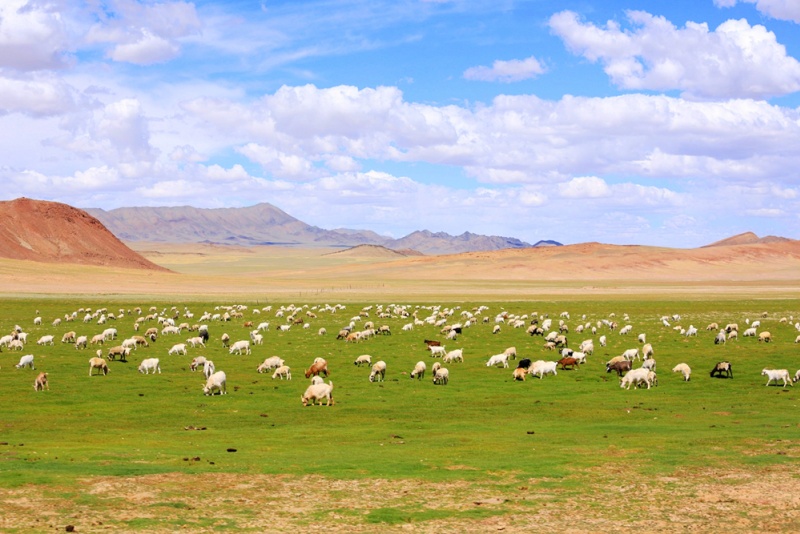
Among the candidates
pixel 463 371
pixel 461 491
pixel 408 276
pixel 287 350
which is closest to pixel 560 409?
pixel 463 371

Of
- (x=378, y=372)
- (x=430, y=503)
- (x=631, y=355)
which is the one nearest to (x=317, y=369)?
(x=378, y=372)

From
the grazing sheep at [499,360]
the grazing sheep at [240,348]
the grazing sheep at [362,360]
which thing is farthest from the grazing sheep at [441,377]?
the grazing sheep at [240,348]

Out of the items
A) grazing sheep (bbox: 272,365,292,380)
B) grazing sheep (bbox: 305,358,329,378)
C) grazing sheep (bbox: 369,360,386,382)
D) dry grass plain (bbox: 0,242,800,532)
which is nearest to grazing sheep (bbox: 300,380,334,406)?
grazing sheep (bbox: 369,360,386,382)

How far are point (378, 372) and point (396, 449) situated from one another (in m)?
13.1

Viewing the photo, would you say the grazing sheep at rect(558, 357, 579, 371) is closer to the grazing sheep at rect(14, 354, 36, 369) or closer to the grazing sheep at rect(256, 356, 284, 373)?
the grazing sheep at rect(256, 356, 284, 373)

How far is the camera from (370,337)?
47844mm

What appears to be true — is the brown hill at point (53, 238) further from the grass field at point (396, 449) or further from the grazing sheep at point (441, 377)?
the grazing sheep at point (441, 377)

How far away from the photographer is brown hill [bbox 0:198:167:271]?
177 m

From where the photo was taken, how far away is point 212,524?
42.5 feet

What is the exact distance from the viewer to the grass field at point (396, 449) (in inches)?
538

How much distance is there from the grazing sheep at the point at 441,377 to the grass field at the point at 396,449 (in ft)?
3.87

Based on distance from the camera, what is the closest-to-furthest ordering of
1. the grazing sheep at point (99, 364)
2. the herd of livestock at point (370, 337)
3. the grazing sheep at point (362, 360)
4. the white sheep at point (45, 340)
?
the herd of livestock at point (370, 337) → the grazing sheep at point (99, 364) → the grazing sheep at point (362, 360) → the white sheep at point (45, 340)

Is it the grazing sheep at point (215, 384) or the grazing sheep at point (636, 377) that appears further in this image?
the grazing sheep at point (636, 377)

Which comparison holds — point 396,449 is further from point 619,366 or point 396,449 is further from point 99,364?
point 99,364
